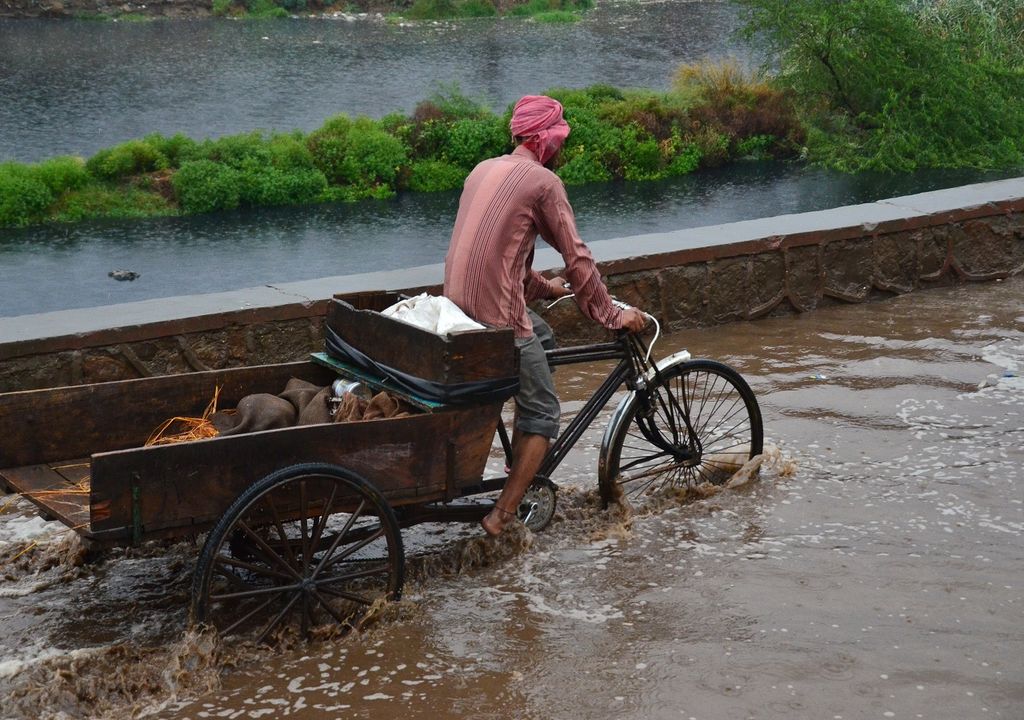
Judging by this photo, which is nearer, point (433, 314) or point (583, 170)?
point (433, 314)

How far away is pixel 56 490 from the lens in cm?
386

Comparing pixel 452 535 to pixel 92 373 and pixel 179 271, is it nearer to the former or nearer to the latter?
pixel 92 373

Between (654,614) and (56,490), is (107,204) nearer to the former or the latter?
(56,490)

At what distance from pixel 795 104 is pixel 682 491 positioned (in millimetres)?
15565

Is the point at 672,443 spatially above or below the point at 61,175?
below

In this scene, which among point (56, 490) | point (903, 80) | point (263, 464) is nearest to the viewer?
point (263, 464)

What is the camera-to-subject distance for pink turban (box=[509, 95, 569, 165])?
4285mm

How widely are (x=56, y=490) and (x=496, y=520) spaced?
1.51 m

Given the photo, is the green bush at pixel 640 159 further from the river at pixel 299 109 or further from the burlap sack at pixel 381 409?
the burlap sack at pixel 381 409

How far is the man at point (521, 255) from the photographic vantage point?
420cm

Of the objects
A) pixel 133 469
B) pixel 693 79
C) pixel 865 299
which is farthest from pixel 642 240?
pixel 693 79

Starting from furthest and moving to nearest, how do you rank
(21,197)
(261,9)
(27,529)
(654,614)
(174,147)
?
(261,9) → (174,147) → (21,197) → (27,529) → (654,614)

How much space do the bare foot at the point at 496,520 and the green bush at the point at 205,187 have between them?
39.2ft

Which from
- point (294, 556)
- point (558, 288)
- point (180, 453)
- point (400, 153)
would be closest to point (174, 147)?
point (400, 153)
